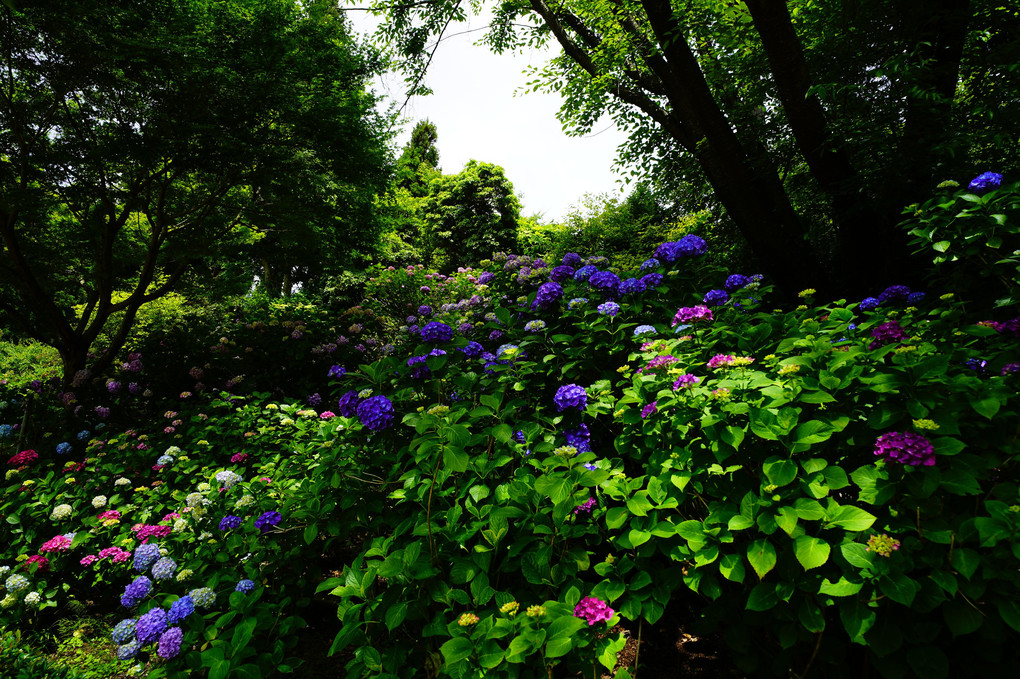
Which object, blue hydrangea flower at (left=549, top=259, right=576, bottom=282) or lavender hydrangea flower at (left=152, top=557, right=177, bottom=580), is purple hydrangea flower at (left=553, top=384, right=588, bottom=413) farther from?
lavender hydrangea flower at (left=152, top=557, right=177, bottom=580)

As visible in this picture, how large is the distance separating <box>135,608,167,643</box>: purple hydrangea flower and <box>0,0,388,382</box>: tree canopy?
16.5 feet

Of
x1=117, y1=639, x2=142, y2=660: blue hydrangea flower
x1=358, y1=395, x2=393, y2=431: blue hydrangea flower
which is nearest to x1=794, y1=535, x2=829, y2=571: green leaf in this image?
x1=358, y1=395, x2=393, y2=431: blue hydrangea flower

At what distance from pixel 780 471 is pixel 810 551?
0.19 metres

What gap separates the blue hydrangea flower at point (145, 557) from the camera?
1837 millimetres

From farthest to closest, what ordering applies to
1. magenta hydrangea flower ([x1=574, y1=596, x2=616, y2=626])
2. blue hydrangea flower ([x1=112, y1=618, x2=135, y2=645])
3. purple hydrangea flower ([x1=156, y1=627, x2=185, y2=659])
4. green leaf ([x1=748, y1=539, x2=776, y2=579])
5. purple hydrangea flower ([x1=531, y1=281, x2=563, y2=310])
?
purple hydrangea flower ([x1=531, y1=281, x2=563, y2=310]), blue hydrangea flower ([x1=112, y1=618, x2=135, y2=645]), purple hydrangea flower ([x1=156, y1=627, x2=185, y2=659]), magenta hydrangea flower ([x1=574, y1=596, x2=616, y2=626]), green leaf ([x1=748, y1=539, x2=776, y2=579])

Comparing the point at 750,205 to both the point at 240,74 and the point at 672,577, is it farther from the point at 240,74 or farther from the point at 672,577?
the point at 240,74

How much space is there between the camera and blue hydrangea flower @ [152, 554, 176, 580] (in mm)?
1740

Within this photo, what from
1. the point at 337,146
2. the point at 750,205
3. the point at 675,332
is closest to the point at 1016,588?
the point at 675,332

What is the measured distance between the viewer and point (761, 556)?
3.67 feet

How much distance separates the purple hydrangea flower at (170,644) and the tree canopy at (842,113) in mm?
4134

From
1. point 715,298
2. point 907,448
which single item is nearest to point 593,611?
point 907,448

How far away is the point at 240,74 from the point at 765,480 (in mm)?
6778

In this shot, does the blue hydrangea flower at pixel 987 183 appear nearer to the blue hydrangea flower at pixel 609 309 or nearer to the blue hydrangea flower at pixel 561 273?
the blue hydrangea flower at pixel 609 309

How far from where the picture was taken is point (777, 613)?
121 centimetres
